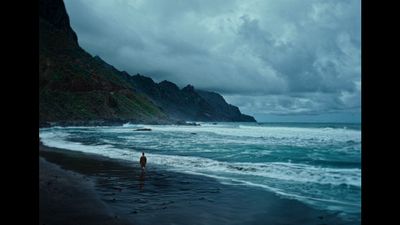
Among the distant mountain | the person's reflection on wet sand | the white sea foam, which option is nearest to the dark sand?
the person's reflection on wet sand

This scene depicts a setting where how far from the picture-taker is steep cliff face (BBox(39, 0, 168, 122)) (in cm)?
8956

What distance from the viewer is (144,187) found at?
11.3m

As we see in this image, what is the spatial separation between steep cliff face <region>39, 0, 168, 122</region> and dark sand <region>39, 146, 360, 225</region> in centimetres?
7321

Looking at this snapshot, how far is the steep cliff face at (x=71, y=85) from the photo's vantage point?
8956 centimetres

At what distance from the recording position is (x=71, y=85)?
97938 mm

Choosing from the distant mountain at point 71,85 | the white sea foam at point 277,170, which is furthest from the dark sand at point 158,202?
the distant mountain at point 71,85

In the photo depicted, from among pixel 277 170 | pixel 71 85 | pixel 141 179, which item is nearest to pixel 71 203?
pixel 141 179

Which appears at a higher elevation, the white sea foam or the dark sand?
the dark sand

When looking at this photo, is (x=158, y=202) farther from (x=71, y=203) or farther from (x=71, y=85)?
(x=71, y=85)

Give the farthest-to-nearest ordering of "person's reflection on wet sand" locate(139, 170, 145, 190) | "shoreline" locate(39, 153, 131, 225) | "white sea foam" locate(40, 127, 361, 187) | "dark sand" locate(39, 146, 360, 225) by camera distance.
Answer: "white sea foam" locate(40, 127, 361, 187) → "person's reflection on wet sand" locate(139, 170, 145, 190) → "dark sand" locate(39, 146, 360, 225) → "shoreline" locate(39, 153, 131, 225)

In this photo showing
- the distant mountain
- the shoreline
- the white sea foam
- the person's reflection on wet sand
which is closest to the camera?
the shoreline

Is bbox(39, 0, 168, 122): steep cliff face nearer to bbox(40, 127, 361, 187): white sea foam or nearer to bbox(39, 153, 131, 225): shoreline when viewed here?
bbox(40, 127, 361, 187): white sea foam
